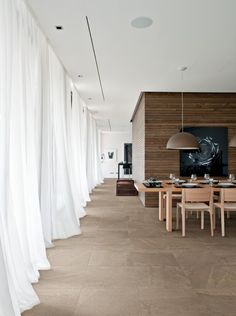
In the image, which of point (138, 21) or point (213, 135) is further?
point (213, 135)

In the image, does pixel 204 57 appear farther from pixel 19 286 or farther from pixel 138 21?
pixel 19 286

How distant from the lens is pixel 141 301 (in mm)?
2443

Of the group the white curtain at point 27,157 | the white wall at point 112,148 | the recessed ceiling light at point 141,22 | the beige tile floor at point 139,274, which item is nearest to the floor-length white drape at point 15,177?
the white curtain at point 27,157

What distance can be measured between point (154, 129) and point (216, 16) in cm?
383

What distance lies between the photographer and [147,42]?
412 centimetres

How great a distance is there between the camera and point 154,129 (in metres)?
7.04

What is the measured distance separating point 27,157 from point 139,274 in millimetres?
1886

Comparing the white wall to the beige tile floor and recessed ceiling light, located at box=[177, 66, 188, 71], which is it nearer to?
recessed ceiling light, located at box=[177, 66, 188, 71]

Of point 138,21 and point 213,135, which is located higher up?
point 138,21

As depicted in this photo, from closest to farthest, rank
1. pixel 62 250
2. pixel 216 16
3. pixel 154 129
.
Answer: pixel 216 16, pixel 62 250, pixel 154 129

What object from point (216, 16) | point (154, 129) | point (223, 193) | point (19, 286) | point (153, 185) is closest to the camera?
point (19, 286)

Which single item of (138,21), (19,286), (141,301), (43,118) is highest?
(138,21)

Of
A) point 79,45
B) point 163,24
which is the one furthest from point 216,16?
point 79,45

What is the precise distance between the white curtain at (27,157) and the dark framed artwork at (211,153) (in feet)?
12.6
